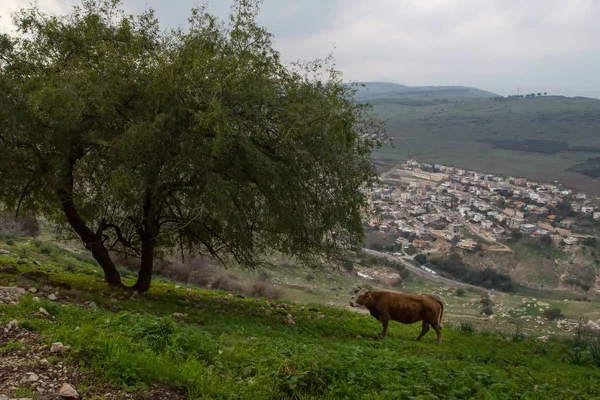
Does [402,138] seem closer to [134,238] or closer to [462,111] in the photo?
[462,111]

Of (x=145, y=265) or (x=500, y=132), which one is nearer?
(x=145, y=265)

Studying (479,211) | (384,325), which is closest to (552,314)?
(384,325)

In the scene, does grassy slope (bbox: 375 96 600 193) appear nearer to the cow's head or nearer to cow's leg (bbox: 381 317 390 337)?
the cow's head

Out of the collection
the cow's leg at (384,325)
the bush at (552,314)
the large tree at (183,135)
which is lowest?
the bush at (552,314)

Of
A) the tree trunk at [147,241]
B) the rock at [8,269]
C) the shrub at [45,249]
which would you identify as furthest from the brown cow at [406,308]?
the shrub at [45,249]

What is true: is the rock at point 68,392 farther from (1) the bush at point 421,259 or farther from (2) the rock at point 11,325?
(1) the bush at point 421,259

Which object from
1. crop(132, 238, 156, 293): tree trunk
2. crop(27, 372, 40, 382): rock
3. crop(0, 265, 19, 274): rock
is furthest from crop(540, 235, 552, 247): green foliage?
crop(27, 372, 40, 382): rock

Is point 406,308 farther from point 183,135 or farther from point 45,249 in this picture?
point 45,249

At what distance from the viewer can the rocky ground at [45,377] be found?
4797 millimetres

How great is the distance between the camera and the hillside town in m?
62.4

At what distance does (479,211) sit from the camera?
74125mm

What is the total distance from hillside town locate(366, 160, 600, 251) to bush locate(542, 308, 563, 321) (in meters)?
24.2

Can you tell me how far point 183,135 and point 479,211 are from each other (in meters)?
71.8

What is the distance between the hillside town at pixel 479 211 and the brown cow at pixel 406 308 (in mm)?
44850
